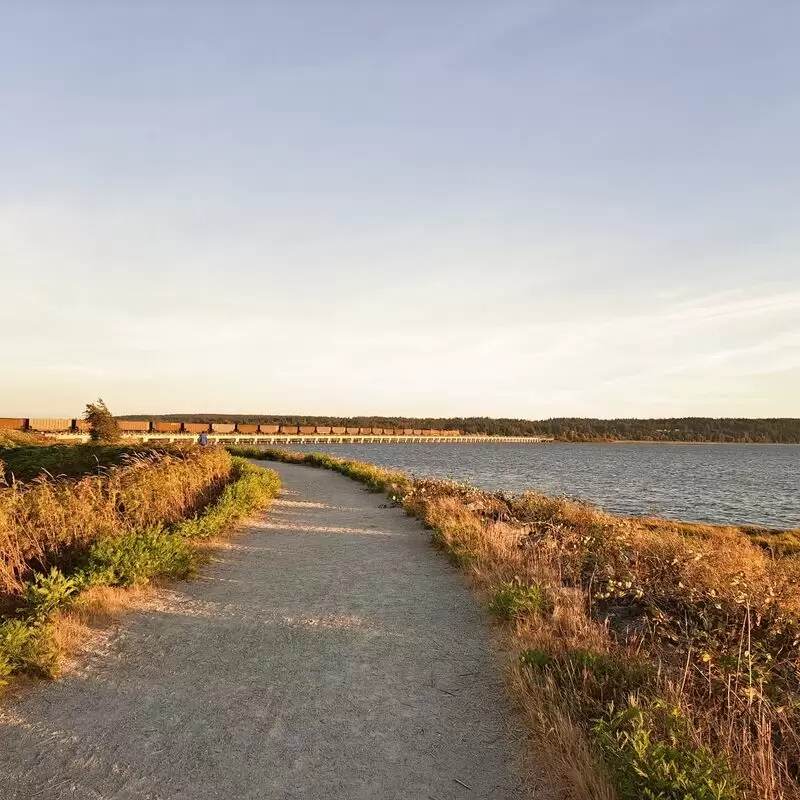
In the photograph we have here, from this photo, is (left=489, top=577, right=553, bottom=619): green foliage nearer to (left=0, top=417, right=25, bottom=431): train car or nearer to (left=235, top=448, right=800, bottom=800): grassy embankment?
(left=235, top=448, right=800, bottom=800): grassy embankment

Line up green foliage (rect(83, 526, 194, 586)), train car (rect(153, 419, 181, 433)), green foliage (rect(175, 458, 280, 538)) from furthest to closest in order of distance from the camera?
train car (rect(153, 419, 181, 433)) → green foliage (rect(175, 458, 280, 538)) → green foliage (rect(83, 526, 194, 586))

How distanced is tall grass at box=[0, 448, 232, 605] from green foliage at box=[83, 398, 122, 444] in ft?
73.9

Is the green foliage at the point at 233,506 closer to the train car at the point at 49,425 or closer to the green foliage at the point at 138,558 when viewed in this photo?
the green foliage at the point at 138,558

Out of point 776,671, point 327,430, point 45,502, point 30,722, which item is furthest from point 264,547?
point 327,430

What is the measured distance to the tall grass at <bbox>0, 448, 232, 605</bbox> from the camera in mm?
8758

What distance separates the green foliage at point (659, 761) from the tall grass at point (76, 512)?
→ 7.12 m

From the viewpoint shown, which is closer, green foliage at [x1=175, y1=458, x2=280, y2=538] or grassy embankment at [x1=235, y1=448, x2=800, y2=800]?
grassy embankment at [x1=235, y1=448, x2=800, y2=800]

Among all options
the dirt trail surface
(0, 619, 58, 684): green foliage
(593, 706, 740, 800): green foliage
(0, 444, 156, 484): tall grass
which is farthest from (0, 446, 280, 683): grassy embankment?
(0, 444, 156, 484): tall grass

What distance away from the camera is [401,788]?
4.14 meters

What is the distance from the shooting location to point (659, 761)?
383 centimetres

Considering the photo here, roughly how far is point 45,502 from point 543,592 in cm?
840

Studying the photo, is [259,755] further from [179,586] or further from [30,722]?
[179,586]

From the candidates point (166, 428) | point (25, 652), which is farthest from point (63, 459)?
point (166, 428)

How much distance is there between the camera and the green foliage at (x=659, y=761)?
3670mm
